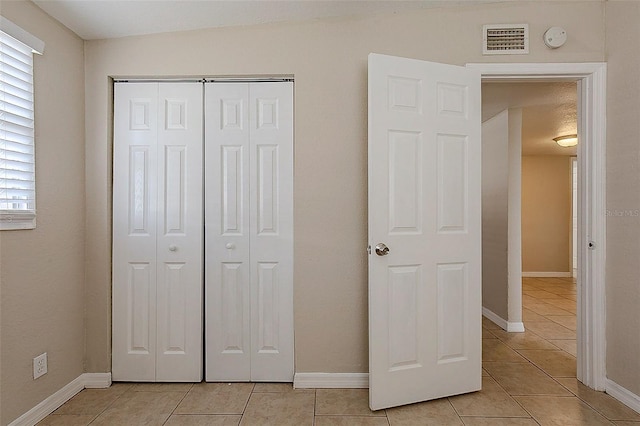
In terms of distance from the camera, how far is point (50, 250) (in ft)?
7.70

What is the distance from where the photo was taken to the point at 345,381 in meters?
2.65

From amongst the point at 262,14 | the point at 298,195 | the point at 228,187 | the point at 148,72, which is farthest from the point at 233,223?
the point at 262,14

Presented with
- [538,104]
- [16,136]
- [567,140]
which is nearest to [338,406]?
[16,136]

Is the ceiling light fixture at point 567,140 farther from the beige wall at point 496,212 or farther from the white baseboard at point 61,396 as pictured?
the white baseboard at point 61,396

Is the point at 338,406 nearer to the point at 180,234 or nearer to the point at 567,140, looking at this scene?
the point at 180,234

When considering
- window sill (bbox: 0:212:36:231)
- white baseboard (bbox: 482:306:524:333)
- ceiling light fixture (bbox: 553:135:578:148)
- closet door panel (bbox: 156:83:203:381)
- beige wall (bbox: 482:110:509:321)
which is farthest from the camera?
ceiling light fixture (bbox: 553:135:578:148)

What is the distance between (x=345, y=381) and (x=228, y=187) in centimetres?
151

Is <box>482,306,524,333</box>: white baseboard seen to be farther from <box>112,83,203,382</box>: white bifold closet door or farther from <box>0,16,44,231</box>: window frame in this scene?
<box>0,16,44,231</box>: window frame

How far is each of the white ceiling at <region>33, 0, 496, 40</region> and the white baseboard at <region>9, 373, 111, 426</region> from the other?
2236 mm

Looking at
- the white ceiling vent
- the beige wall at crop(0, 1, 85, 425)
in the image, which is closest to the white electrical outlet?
the beige wall at crop(0, 1, 85, 425)

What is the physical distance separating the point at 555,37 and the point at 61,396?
3.80 metres

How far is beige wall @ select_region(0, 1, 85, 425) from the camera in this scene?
2072mm

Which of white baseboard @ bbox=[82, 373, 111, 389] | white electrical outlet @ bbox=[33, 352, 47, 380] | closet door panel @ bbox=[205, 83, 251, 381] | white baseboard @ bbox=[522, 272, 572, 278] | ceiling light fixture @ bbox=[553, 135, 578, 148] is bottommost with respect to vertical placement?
white baseboard @ bbox=[522, 272, 572, 278]

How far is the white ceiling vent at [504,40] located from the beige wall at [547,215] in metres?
5.71
